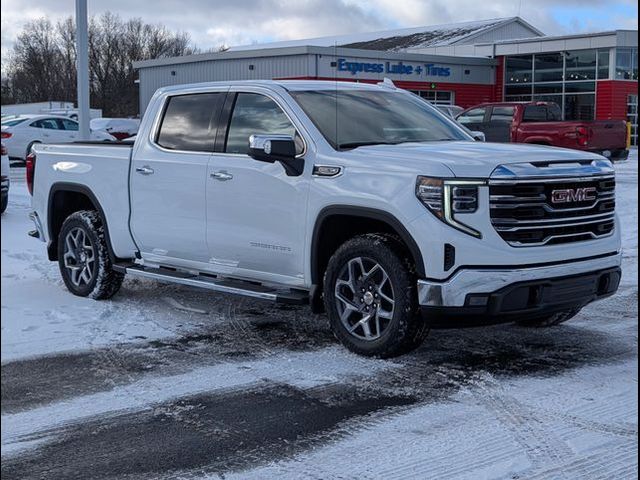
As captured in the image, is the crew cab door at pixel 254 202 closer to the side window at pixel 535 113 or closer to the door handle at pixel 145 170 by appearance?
the door handle at pixel 145 170

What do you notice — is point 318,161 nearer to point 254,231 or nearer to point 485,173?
point 254,231

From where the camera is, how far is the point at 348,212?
17.9 feet

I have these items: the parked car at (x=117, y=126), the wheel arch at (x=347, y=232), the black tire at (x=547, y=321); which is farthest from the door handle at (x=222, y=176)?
the parked car at (x=117, y=126)

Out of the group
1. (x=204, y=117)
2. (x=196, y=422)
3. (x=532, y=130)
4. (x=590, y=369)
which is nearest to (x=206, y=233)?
(x=204, y=117)

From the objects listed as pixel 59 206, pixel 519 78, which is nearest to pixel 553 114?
pixel 59 206

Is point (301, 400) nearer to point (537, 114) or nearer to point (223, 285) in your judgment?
point (223, 285)

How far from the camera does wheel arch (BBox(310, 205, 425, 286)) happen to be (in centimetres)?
513

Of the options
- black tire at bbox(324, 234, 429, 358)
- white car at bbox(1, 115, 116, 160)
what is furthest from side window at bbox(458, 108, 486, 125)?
black tire at bbox(324, 234, 429, 358)

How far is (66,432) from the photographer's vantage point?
13.5 feet

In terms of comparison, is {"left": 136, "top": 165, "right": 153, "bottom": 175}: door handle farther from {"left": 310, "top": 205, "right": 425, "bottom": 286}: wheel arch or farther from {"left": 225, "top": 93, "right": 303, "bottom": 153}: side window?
{"left": 310, "top": 205, "right": 425, "bottom": 286}: wheel arch

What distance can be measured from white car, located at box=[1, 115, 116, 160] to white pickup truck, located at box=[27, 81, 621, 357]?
55.7 ft

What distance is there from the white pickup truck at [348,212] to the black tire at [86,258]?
0.02 m

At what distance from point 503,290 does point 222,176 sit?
7.60 ft

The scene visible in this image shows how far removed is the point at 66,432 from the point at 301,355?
1.86 metres
